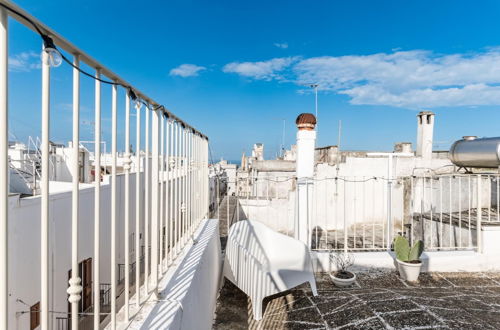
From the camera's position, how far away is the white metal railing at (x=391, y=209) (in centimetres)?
433

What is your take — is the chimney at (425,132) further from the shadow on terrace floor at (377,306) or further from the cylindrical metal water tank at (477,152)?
the shadow on terrace floor at (377,306)

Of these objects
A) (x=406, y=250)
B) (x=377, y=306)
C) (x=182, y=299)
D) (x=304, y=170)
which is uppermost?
(x=304, y=170)

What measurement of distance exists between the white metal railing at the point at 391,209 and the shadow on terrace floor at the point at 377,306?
2.29 ft

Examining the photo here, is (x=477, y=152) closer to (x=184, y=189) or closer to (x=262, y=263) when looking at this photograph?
(x=262, y=263)

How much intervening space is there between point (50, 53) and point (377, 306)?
126 inches

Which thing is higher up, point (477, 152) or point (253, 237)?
point (477, 152)

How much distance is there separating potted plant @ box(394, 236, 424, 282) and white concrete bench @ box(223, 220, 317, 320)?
1.24 meters

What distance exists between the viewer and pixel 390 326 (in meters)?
2.57

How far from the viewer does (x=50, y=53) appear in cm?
77

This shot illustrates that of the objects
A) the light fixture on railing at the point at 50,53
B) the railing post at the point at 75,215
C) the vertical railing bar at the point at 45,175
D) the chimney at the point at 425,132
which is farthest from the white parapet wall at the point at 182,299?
the chimney at the point at 425,132

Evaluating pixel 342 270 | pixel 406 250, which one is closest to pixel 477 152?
pixel 406 250

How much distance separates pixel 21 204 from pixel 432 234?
7.05 meters

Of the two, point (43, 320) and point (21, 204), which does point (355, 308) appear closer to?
point (43, 320)

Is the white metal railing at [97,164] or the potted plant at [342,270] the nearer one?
the white metal railing at [97,164]
